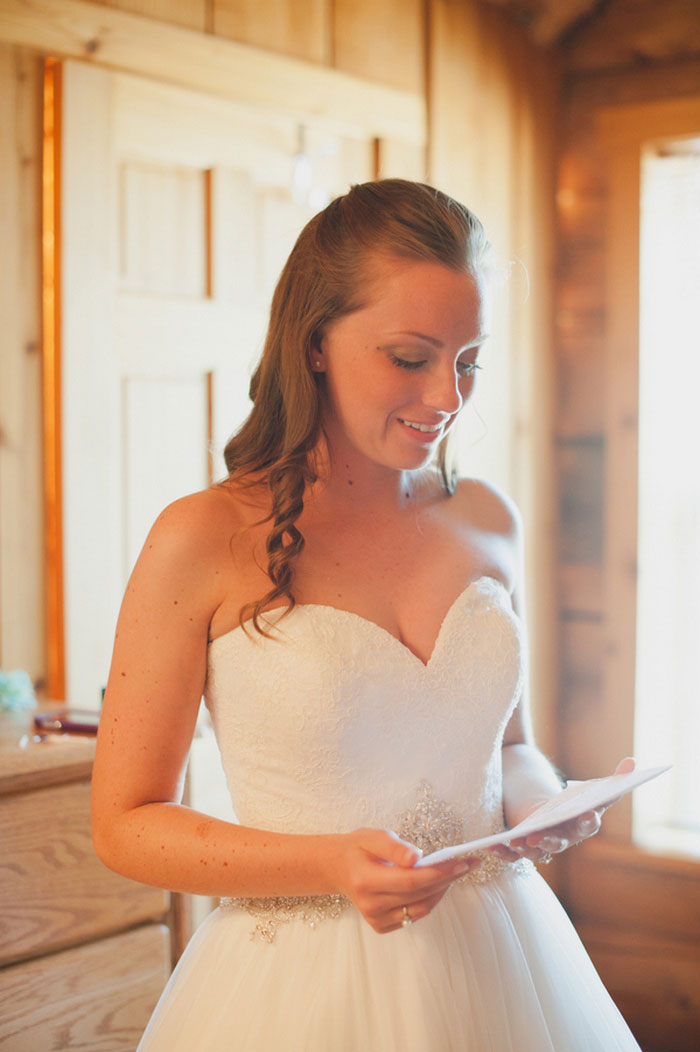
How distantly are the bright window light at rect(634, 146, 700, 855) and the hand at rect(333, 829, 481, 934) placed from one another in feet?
7.28

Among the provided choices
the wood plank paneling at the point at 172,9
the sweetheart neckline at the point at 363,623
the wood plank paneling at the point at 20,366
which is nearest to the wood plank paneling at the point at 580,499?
the wood plank paneling at the point at 172,9

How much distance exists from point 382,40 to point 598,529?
152cm

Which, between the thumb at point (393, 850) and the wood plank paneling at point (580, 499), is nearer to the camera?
the thumb at point (393, 850)

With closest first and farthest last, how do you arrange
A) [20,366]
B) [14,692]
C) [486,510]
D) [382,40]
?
[486,510] < [14,692] < [20,366] < [382,40]

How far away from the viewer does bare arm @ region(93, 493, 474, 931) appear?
1247 millimetres

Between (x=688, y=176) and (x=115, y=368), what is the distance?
179cm

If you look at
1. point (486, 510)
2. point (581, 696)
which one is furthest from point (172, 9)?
point (581, 696)

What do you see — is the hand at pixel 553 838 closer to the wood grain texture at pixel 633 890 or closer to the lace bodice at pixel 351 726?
the lace bodice at pixel 351 726

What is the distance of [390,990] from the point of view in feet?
4.21

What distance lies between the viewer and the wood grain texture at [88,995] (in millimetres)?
1721

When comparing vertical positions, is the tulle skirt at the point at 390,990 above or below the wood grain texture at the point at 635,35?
below

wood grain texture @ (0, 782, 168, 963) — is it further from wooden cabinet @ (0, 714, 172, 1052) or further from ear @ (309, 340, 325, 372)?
ear @ (309, 340, 325, 372)

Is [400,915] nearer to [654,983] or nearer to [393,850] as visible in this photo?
[393,850]

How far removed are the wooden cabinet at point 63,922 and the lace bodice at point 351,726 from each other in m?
0.50
